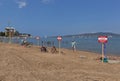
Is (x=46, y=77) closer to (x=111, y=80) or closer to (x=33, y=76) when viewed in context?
(x=33, y=76)

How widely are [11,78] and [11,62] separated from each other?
6083mm

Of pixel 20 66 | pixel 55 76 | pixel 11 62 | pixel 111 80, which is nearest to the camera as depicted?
pixel 111 80

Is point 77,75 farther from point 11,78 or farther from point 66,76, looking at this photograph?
point 11,78

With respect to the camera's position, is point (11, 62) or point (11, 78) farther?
point (11, 62)

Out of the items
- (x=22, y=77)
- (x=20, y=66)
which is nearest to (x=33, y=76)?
(x=22, y=77)

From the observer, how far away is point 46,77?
12758 mm

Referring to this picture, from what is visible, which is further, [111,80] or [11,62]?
[11,62]

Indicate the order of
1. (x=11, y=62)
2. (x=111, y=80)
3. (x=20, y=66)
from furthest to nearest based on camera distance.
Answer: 1. (x=11, y=62)
2. (x=20, y=66)
3. (x=111, y=80)

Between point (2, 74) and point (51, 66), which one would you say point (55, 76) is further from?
point (51, 66)

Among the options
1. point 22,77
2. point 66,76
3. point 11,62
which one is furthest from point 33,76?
point 11,62

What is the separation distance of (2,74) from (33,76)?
1.53m

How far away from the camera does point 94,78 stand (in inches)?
497

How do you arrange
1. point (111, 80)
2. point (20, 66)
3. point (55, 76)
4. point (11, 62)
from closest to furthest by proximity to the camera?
point (111, 80)
point (55, 76)
point (20, 66)
point (11, 62)

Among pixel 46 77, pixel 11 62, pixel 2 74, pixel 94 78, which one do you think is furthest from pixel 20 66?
pixel 94 78
